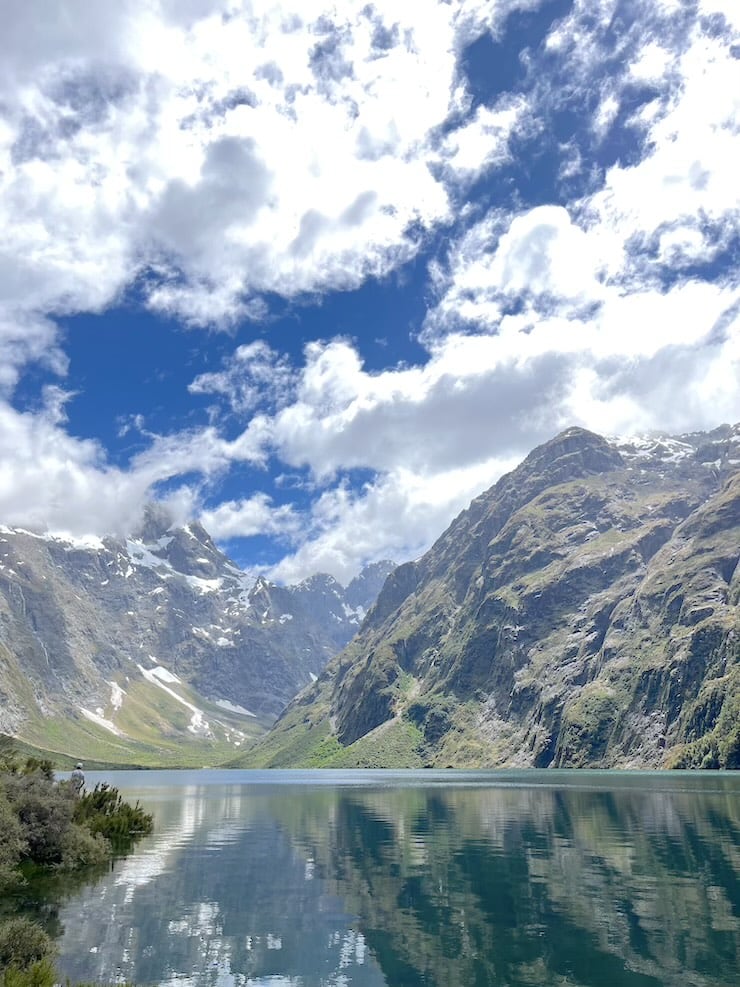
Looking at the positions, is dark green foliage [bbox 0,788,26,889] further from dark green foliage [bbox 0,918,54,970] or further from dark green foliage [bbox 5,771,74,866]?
dark green foliage [bbox 0,918,54,970]

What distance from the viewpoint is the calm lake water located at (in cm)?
3269

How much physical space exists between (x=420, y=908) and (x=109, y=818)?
44584mm

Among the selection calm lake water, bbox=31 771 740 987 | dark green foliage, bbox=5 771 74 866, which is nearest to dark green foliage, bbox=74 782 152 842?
calm lake water, bbox=31 771 740 987

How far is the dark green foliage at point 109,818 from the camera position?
72.8 meters

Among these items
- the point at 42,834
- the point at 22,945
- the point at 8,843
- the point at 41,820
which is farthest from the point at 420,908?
the point at 41,820

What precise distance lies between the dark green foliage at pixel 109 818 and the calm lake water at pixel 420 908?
2749mm

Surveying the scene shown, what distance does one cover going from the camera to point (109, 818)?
78.1 meters

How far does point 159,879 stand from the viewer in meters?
55.6

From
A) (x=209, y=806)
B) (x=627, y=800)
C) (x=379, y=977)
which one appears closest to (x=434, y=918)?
(x=379, y=977)

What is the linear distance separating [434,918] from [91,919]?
17621 millimetres

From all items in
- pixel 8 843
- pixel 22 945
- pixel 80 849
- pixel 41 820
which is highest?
pixel 41 820

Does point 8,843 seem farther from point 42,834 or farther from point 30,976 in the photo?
point 30,976

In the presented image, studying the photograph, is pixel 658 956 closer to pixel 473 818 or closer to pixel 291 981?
pixel 291 981

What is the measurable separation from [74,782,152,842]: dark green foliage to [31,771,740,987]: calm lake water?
275 cm
